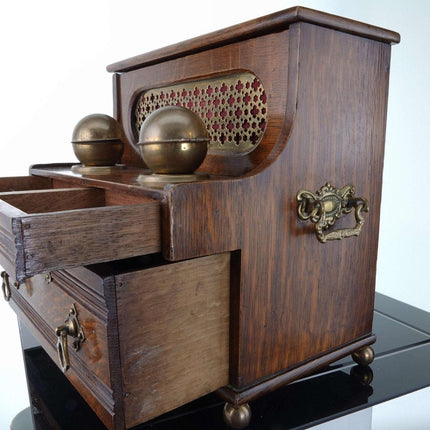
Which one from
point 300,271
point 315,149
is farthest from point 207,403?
point 315,149

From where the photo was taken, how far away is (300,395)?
1089mm

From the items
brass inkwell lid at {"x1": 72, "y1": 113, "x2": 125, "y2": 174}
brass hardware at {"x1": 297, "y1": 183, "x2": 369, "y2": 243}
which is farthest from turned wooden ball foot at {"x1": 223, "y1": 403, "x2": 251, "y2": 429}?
brass inkwell lid at {"x1": 72, "y1": 113, "x2": 125, "y2": 174}

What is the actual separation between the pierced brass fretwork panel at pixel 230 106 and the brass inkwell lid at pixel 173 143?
0.54 ft

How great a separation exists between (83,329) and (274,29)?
69 cm

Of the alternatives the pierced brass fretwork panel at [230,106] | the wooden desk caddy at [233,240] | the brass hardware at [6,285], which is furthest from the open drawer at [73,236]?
the brass hardware at [6,285]

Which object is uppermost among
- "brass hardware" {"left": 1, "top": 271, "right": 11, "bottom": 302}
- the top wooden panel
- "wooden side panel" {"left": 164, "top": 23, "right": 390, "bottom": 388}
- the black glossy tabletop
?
the top wooden panel

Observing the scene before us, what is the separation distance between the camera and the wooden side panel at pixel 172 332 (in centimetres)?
77

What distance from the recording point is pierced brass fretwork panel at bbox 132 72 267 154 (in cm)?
102

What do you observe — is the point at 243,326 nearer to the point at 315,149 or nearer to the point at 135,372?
the point at 135,372

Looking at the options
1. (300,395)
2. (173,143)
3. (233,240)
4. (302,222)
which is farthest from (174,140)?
(300,395)

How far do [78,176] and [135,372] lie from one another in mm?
536

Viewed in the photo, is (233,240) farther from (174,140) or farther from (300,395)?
(300,395)

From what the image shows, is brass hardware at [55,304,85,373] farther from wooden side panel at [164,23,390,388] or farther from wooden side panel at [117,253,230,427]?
wooden side panel at [164,23,390,388]

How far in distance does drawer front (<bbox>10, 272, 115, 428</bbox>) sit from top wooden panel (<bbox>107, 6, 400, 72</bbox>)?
598mm
